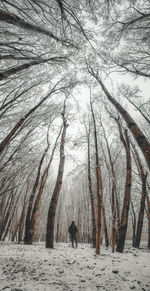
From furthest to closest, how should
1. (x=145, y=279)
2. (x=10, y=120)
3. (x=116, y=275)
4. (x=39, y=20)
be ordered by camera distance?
(x=10, y=120) < (x=39, y=20) < (x=116, y=275) < (x=145, y=279)

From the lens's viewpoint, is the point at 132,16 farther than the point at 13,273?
Yes

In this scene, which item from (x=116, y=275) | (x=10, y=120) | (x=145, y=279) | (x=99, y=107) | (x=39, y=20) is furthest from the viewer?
(x=99, y=107)

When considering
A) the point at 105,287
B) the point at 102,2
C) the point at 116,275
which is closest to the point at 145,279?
the point at 116,275

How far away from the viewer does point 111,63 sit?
484cm

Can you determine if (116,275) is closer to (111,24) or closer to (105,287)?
(105,287)

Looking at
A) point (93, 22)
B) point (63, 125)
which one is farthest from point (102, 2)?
point (63, 125)

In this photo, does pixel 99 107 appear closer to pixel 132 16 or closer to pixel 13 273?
pixel 132 16

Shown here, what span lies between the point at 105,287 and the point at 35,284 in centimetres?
134

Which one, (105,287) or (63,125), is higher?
(63,125)

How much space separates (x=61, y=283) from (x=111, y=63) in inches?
252

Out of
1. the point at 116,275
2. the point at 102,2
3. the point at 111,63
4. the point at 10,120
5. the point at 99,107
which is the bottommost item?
the point at 116,275

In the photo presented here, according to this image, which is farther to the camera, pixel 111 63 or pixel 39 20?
pixel 111 63

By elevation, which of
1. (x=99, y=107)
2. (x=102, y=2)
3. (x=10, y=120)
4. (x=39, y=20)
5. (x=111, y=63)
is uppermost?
(x=99, y=107)

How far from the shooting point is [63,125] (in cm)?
873
